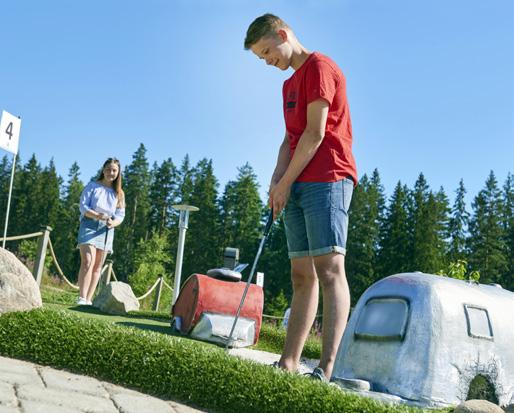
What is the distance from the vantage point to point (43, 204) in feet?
198

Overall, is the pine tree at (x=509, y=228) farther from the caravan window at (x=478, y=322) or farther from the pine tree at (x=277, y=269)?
the caravan window at (x=478, y=322)

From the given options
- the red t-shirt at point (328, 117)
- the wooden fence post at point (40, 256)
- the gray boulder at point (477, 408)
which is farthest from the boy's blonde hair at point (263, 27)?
the wooden fence post at point (40, 256)

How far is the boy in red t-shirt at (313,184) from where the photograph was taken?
3.08m

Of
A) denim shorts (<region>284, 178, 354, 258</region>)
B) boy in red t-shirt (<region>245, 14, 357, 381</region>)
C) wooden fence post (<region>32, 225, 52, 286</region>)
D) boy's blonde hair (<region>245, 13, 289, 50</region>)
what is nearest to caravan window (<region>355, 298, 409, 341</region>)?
boy in red t-shirt (<region>245, 14, 357, 381</region>)

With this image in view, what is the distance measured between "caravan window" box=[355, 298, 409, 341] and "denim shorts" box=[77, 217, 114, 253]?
12.4 ft

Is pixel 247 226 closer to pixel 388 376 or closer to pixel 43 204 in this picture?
pixel 43 204

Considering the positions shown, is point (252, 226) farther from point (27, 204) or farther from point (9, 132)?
point (9, 132)

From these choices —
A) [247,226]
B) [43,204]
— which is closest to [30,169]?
[43,204]

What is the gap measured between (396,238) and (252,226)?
13.5 m

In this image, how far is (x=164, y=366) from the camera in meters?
3.13

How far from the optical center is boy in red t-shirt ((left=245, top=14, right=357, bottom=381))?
3.08m

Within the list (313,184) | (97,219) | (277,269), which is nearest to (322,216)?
(313,184)

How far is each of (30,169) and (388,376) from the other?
66.3 metres

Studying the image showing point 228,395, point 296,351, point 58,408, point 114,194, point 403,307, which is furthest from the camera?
point 114,194
